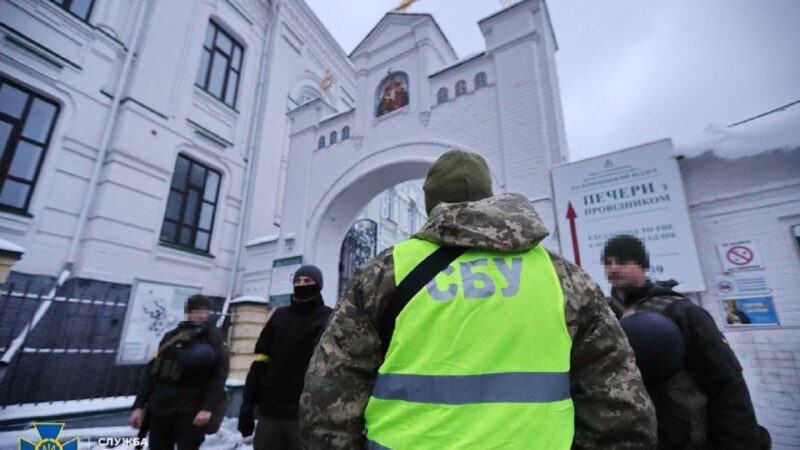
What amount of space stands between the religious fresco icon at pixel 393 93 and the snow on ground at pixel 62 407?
7.10 metres

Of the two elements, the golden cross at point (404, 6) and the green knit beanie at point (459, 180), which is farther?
the golden cross at point (404, 6)

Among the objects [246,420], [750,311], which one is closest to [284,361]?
[246,420]

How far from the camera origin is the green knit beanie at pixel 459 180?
1.24 meters

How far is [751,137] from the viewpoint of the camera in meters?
3.89

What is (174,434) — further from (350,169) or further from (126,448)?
(350,169)

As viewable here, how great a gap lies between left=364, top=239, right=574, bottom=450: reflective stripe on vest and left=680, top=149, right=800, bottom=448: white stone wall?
4288 mm

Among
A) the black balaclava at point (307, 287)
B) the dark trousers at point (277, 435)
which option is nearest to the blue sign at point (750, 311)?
the black balaclava at point (307, 287)

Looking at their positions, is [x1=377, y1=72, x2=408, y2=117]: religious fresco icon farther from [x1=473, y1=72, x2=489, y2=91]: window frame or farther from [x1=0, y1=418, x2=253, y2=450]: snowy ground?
[x1=0, y1=418, x2=253, y2=450]: snowy ground

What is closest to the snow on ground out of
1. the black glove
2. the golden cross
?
the black glove

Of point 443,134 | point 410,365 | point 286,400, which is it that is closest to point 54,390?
point 286,400

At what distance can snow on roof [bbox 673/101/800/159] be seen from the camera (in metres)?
3.69

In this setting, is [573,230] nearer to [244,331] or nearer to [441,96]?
[441,96]

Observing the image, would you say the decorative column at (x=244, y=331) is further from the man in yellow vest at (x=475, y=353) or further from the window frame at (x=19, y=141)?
the man in yellow vest at (x=475, y=353)

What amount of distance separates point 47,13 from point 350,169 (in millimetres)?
6085
